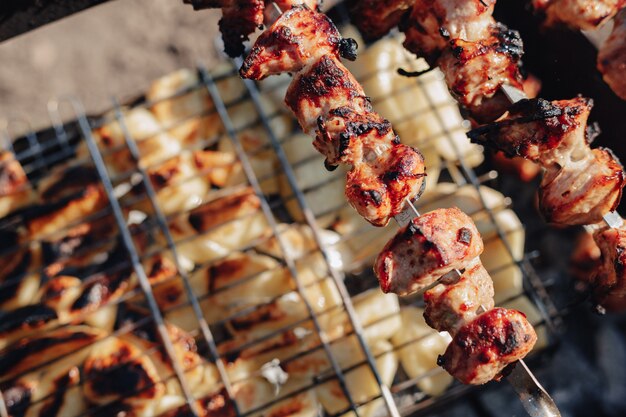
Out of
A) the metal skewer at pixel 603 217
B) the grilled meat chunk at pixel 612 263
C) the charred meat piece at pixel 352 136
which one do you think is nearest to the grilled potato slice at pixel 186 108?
the charred meat piece at pixel 352 136

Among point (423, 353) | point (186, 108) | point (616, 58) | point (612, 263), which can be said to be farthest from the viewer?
point (186, 108)

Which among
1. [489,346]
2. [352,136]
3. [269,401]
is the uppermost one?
[352,136]

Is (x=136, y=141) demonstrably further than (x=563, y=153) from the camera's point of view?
Yes

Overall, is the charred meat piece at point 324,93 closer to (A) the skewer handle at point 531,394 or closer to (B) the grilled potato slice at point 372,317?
(A) the skewer handle at point 531,394

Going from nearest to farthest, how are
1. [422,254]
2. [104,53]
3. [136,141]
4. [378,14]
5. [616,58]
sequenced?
[422,254]
[616,58]
[378,14]
[136,141]
[104,53]

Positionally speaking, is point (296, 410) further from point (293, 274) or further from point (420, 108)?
point (420, 108)

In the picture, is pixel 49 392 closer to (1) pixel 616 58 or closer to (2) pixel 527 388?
(2) pixel 527 388

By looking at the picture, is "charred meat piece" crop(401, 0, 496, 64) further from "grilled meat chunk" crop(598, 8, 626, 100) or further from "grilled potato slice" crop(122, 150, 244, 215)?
"grilled potato slice" crop(122, 150, 244, 215)

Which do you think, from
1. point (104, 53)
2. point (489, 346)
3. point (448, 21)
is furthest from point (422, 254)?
point (104, 53)
